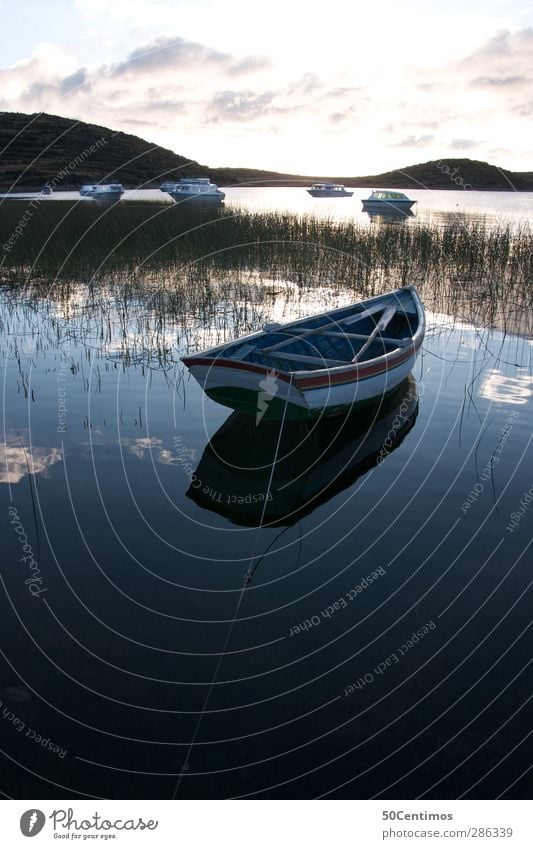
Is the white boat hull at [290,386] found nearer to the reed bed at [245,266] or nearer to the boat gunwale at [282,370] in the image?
the boat gunwale at [282,370]

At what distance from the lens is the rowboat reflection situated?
7918 mm

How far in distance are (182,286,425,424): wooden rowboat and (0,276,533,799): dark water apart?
Result: 0.76 m

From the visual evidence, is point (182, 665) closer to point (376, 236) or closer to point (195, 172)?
point (376, 236)

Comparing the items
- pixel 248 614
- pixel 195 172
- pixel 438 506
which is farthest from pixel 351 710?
pixel 195 172

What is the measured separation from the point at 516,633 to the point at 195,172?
5290 inches

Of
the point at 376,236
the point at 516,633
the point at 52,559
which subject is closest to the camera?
the point at 516,633

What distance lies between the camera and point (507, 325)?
16031mm

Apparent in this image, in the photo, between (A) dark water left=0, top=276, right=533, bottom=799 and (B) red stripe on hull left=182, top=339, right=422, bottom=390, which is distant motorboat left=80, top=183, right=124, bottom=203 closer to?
(A) dark water left=0, top=276, right=533, bottom=799

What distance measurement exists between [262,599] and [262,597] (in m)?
0.03

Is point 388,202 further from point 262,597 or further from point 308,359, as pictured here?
point 262,597

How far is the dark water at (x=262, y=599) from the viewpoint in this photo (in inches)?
172
